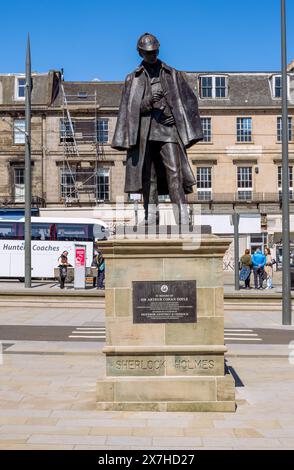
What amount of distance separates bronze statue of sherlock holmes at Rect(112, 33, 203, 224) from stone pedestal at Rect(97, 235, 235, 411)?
809 millimetres

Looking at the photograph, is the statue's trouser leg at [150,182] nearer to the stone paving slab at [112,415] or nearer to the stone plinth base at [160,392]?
the stone plinth base at [160,392]

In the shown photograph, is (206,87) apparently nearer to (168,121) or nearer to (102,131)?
(102,131)

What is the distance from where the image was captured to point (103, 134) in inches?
1875

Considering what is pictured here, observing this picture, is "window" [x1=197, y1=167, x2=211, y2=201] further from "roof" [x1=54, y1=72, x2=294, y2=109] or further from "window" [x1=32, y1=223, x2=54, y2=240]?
"window" [x1=32, y1=223, x2=54, y2=240]

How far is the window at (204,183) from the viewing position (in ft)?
155

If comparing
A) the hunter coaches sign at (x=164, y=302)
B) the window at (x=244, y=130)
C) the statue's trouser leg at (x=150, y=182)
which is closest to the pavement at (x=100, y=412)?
the hunter coaches sign at (x=164, y=302)

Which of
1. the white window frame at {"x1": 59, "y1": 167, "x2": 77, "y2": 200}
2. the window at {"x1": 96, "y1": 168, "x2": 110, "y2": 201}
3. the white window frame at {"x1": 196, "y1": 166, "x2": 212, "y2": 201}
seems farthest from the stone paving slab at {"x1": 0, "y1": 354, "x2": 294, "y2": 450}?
the window at {"x1": 96, "y1": 168, "x2": 110, "y2": 201}

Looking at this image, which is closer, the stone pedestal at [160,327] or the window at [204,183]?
the stone pedestal at [160,327]

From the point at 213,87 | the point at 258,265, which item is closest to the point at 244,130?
the point at 213,87

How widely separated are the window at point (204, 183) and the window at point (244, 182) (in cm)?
220

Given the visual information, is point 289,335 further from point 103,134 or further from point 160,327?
point 103,134

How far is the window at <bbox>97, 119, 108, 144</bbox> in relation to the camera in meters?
47.5

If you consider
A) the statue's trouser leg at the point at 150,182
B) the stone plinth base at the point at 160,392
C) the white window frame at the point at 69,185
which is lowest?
the stone plinth base at the point at 160,392
